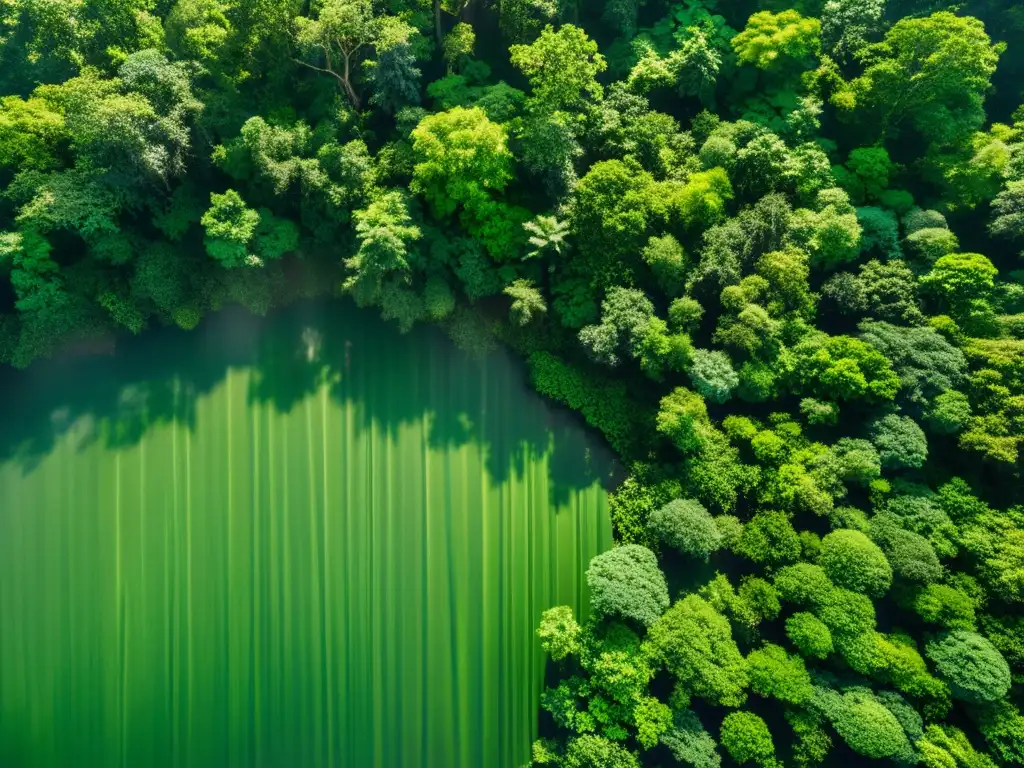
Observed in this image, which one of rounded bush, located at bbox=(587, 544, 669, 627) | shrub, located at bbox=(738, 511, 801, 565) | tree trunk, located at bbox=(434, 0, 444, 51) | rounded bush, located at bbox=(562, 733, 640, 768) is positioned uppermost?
tree trunk, located at bbox=(434, 0, 444, 51)

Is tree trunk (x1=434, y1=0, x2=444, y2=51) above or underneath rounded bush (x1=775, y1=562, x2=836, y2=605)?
above

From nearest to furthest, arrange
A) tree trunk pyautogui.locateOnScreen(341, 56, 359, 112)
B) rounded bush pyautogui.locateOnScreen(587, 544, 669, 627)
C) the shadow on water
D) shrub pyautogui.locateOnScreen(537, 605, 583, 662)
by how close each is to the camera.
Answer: rounded bush pyautogui.locateOnScreen(587, 544, 669, 627), shrub pyautogui.locateOnScreen(537, 605, 583, 662), tree trunk pyautogui.locateOnScreen(341, 56, 359, 112), the shadow on water

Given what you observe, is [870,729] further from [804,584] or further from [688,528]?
[688,528]

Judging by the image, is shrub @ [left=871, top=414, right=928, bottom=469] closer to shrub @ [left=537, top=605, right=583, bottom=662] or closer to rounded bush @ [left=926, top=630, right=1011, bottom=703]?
rounded bush @ [left=926, top=630, right=1011, bottom=703]

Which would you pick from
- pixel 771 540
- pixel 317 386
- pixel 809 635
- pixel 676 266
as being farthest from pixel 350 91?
pixel 809 635

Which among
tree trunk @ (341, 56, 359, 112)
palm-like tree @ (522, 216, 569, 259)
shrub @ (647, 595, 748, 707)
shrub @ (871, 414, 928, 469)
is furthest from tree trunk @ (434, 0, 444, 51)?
shrub @ (647, 595, 748, 707)

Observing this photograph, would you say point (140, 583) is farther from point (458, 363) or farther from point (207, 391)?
point (458, 363)

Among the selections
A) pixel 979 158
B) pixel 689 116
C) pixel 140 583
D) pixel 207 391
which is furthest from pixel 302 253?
pixel 979 158

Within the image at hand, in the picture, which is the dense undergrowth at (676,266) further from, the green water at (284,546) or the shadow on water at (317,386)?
the green water at (284,546)
